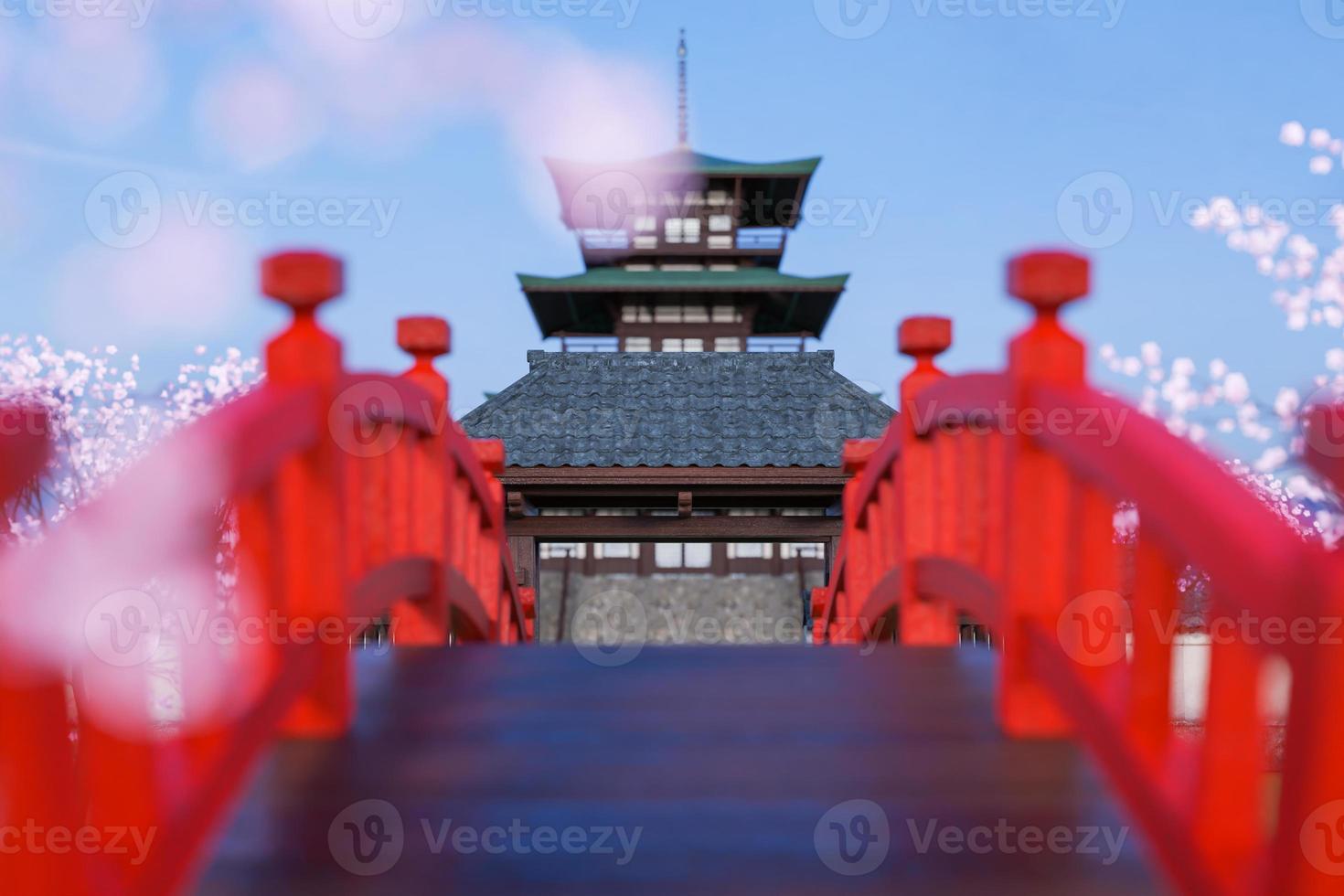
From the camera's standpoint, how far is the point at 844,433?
453 inches

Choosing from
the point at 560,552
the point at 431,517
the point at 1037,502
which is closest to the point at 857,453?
the point at 431,517

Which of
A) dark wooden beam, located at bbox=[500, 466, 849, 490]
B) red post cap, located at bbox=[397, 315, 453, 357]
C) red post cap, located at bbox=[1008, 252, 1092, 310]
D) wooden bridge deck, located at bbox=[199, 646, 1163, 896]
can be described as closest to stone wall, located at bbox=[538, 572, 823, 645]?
dark wooden beam, located at bbox=[500, 466, 849, 490]

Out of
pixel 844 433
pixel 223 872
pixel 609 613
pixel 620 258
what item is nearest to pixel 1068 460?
pixel 223 872

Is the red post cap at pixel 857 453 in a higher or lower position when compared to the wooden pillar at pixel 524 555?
higher

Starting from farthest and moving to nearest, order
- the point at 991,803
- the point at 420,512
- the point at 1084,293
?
the point at 420,512, the point at 1084,293, the point at 991,803

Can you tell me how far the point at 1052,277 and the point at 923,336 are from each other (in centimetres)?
133

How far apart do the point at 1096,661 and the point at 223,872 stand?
5.04ft

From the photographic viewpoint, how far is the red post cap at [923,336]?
3.52 metres

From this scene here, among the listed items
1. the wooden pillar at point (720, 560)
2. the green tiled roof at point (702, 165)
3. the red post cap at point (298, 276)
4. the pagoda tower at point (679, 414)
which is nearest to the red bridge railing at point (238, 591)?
the red post cap at point (298, 276)

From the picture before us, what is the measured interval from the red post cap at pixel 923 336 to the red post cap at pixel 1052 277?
1278 mm

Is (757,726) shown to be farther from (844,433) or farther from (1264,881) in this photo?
(844,433)

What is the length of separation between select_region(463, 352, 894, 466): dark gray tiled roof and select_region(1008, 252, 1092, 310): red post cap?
320 inches

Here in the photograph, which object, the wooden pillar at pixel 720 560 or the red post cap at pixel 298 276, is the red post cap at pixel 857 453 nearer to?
the red post cap at pixel 298 276

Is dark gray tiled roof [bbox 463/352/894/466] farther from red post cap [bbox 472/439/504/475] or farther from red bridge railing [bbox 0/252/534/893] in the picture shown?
red bridge railing [bbox 0/252/534/893]
